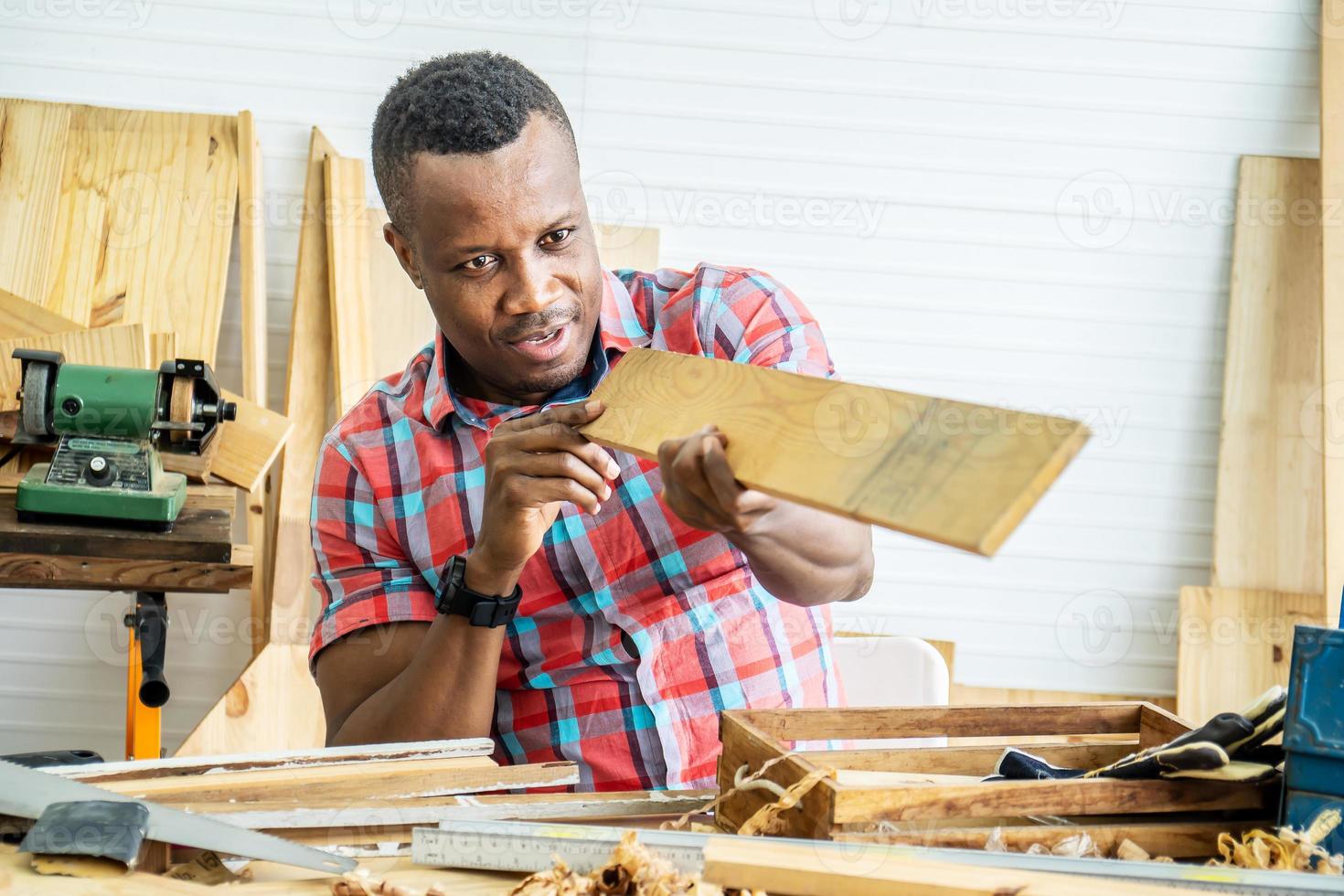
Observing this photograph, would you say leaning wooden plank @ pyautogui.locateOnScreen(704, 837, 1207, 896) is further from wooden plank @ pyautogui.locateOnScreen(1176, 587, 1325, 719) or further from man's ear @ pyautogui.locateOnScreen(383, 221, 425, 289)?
wooden plank @ pyautogui.locateOnScreen(1176, 587, 1325, 719)

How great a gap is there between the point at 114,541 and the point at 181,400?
31 centimetres

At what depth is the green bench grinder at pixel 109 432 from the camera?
2238mm

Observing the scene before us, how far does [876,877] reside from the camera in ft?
3.47

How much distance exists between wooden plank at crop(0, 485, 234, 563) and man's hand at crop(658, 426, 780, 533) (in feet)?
3.91

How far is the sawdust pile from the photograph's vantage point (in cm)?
108

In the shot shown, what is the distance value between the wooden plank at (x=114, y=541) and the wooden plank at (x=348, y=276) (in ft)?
4.42

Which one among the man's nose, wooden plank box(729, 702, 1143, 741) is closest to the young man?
the man's nose

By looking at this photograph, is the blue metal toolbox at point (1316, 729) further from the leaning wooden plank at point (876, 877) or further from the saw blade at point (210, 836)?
the saw blade at point (210, 836)

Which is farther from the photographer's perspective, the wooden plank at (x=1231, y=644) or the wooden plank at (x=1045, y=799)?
the wooden plank at (x=1231, y=644)

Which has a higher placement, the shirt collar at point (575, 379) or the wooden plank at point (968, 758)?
the shirt collar at point (575, 379)

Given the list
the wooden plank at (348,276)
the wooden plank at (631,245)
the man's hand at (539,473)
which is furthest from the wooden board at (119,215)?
the man's hand at (539,473)

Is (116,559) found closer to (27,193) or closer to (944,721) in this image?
(944,721)

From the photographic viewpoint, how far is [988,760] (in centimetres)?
139

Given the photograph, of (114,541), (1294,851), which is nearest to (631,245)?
(114,541)
